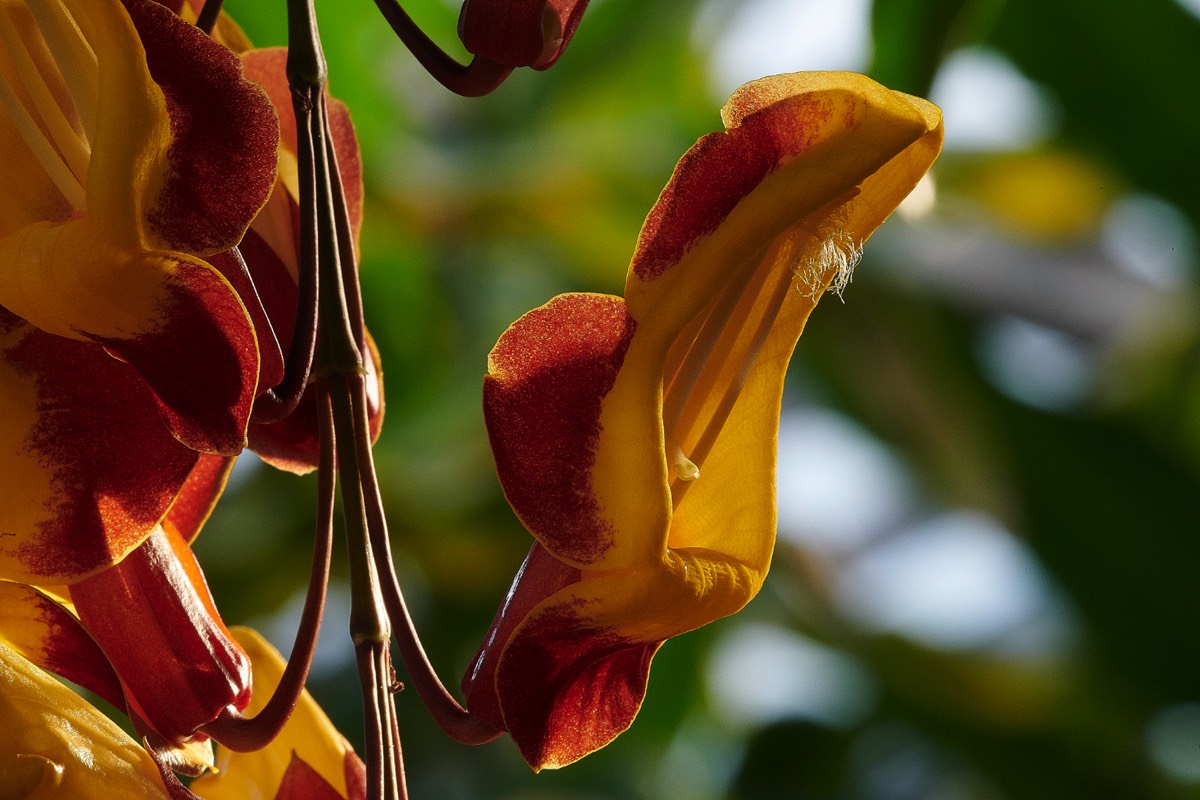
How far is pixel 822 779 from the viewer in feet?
5.06

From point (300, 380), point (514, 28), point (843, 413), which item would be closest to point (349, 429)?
point (300, 380)

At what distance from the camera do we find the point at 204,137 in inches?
14.8

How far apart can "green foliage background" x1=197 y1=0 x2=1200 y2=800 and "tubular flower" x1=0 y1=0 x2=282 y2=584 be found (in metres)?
0.90

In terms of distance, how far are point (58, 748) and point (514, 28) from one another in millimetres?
250

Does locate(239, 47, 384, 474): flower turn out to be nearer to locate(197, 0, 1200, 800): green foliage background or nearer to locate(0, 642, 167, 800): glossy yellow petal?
locate(0, 642, 167, 800): glossy yellow petal

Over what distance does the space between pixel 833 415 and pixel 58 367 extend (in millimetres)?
1271

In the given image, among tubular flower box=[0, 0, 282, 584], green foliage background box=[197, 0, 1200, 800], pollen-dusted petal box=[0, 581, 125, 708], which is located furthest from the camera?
green foliage background box=[197, 0, 1200, 800]

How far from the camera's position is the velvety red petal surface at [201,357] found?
0.36 m

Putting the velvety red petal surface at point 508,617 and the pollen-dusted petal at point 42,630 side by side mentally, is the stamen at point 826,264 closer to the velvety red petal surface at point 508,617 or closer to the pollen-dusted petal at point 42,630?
the velvety red petal surface at point 508,617

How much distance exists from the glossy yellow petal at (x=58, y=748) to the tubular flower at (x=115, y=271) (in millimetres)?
34

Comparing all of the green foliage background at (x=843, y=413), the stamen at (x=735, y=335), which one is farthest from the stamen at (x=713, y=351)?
the green foliage background at (x=843, y=413)

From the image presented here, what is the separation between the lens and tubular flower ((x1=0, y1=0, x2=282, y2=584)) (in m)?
0.35

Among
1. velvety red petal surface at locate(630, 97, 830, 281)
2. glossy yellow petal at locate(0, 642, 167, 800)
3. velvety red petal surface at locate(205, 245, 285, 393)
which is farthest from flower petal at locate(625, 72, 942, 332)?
glossy yellow petal at locate(0, 642, 167, 800)

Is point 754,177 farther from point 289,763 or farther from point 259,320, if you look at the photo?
point 289,763
